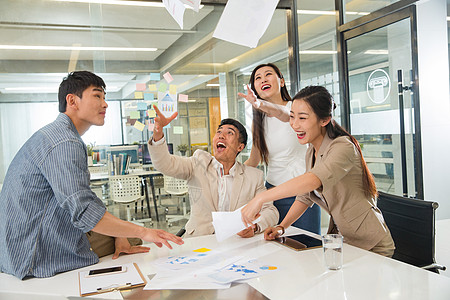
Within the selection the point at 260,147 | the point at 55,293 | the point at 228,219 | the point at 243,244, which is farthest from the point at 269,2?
the point at 260,147

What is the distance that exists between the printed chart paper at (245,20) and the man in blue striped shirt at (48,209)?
690 millimetres

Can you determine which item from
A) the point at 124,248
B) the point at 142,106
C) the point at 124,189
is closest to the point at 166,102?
the point at 142,106

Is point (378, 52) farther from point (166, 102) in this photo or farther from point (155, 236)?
point (155, 236)

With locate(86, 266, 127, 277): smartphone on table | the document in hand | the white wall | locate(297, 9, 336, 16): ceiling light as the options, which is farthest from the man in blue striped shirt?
locate(297, 9, 336, 16): ceiling light

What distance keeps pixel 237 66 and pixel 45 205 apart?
3.27 meters

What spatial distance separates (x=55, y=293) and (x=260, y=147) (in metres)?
1.72

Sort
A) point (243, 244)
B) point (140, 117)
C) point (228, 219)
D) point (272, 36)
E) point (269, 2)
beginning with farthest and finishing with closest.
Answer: point (272, 36)
point (140, 117)
point (243, 244)
point (228, 219)
point (269, 2)

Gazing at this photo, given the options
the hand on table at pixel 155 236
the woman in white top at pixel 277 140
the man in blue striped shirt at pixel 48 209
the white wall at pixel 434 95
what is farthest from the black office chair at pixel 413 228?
the white wall at pixel 434 95

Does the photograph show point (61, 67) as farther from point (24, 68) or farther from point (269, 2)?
point (269, 2)

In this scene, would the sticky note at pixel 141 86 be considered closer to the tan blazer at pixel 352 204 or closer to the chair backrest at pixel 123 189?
the chair backrest at pixel 123 189

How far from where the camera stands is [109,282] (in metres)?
1.41

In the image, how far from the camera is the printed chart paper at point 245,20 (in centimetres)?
144

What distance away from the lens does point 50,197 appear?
1496mm

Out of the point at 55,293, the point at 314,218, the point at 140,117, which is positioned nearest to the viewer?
the point at 55,293
